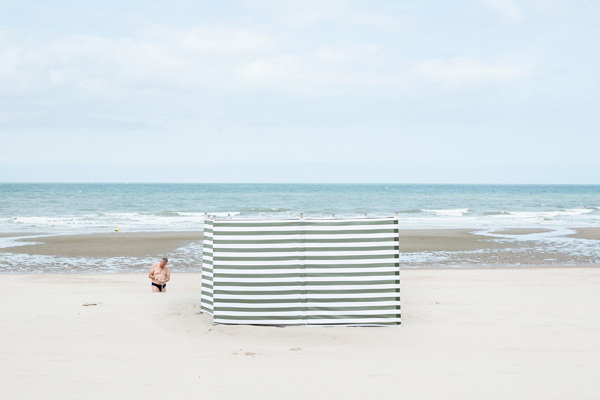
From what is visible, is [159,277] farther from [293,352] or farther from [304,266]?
[293,352]

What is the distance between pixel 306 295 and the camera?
7949 millimetres

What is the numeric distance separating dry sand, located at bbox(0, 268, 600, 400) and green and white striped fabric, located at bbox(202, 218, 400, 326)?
1.35ft

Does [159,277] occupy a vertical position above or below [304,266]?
below

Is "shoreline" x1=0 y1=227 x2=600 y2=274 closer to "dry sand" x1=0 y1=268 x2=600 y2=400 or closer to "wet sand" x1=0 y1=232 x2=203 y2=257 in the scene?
"wet sand" x1=0 y1=232 x2=203 y2=257

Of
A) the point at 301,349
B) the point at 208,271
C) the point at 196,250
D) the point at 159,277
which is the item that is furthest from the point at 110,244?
the point at 301,349

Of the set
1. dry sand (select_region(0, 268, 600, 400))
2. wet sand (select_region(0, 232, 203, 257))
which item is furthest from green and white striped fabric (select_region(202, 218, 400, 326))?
wet sand (select_region(0, 232, 203, 257))

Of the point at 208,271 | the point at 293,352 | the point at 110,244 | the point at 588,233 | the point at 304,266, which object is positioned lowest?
the point at 110,244

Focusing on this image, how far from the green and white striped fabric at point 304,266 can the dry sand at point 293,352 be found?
41 centimetres

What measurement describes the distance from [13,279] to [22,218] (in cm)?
2733

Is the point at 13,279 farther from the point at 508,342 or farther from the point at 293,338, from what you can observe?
the point at 508,342

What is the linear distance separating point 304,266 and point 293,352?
1.31 metres

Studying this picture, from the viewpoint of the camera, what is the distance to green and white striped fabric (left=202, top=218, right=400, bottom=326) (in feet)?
25.7

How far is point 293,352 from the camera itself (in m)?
7.18

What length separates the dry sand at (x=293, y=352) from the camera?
596cm
